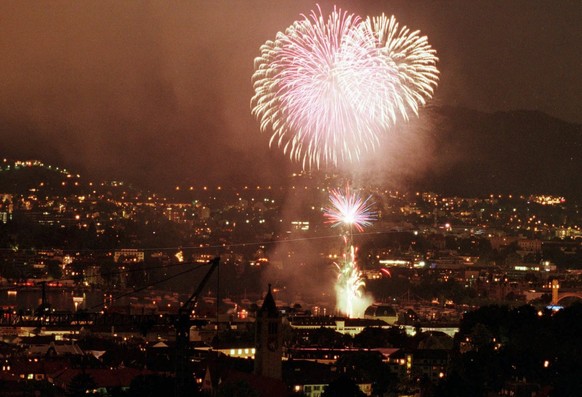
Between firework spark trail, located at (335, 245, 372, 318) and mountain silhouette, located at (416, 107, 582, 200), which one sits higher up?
mountain silhouette, located at (416, 107, 582, 200)

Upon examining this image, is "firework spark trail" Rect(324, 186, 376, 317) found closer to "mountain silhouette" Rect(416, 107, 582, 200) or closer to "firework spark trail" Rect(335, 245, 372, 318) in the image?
"firework spark trail" Rect(335, 245, 372, 318)

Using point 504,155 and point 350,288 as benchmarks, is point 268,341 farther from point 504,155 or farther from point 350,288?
point 504,155

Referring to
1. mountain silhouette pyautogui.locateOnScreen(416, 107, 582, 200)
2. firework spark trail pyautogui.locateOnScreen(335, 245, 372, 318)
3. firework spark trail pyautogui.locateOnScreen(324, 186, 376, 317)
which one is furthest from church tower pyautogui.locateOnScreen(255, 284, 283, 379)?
mountain silhouette pyautogui.locateOnScreen(416, 107, 582, 200)

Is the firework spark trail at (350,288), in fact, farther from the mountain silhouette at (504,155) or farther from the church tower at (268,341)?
the mountain silhouette at (504,155)

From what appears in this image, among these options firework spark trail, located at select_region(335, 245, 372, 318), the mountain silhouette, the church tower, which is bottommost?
the church tower

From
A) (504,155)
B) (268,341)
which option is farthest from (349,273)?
(504,155)

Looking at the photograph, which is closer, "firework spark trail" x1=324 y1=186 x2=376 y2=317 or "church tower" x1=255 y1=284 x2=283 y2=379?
"church tower" x1=255 y1=284 x2=283 y2=379

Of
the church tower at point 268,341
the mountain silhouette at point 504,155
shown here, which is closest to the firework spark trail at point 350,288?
the church tower at point 268,341

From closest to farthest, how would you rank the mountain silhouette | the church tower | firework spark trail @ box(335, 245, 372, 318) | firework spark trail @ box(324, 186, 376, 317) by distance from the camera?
the church tower
firework spark trail @ box(324, 186, 376, 317)
firework spark trail @ box(335, 245, 372, 318)
the mountain silhouette

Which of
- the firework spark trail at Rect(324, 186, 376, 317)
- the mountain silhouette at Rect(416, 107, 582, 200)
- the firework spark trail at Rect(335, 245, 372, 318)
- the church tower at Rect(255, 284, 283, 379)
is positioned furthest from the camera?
the mountain silhouette at Rect(416, 107, 582, 200)
